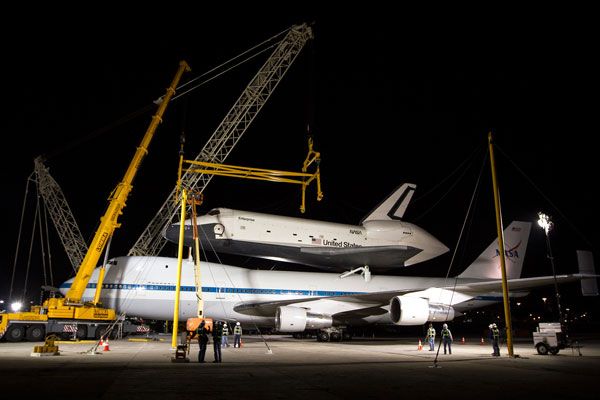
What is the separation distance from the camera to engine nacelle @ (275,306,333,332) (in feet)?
72.7

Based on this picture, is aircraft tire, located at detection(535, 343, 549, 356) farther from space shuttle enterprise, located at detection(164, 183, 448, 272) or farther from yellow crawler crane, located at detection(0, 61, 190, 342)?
yellow crawler crane, located at detection(0, 61, 190, 342)

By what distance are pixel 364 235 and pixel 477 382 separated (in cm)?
1914

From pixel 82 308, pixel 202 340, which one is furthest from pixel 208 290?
pixel 202 340

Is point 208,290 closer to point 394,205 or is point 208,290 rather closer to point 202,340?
point 202,340

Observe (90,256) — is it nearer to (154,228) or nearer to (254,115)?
(254,115)

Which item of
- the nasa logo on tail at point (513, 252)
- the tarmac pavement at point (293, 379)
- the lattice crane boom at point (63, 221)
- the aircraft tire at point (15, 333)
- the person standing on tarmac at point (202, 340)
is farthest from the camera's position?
the lattice crane boom at point (63, 221)

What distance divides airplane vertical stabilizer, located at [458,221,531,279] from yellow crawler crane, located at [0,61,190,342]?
929 inches

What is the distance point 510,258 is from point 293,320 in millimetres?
18899

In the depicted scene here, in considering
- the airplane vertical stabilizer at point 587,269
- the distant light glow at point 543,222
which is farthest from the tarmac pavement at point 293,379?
the distant light glow at point 543,222

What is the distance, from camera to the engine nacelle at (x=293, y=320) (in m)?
22.2

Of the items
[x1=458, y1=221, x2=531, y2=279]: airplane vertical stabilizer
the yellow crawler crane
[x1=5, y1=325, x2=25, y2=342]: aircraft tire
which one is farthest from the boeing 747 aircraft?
[x1=458, y1=221, x2=531, y2=279]: airplane vertical stabilizer

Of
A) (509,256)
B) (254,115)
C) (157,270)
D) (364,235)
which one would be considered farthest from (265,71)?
(509,256)

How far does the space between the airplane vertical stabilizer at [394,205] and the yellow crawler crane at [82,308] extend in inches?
598

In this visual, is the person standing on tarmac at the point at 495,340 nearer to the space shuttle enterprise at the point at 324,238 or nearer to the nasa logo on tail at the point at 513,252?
the space shuttle enterprise at the point at 324,238
